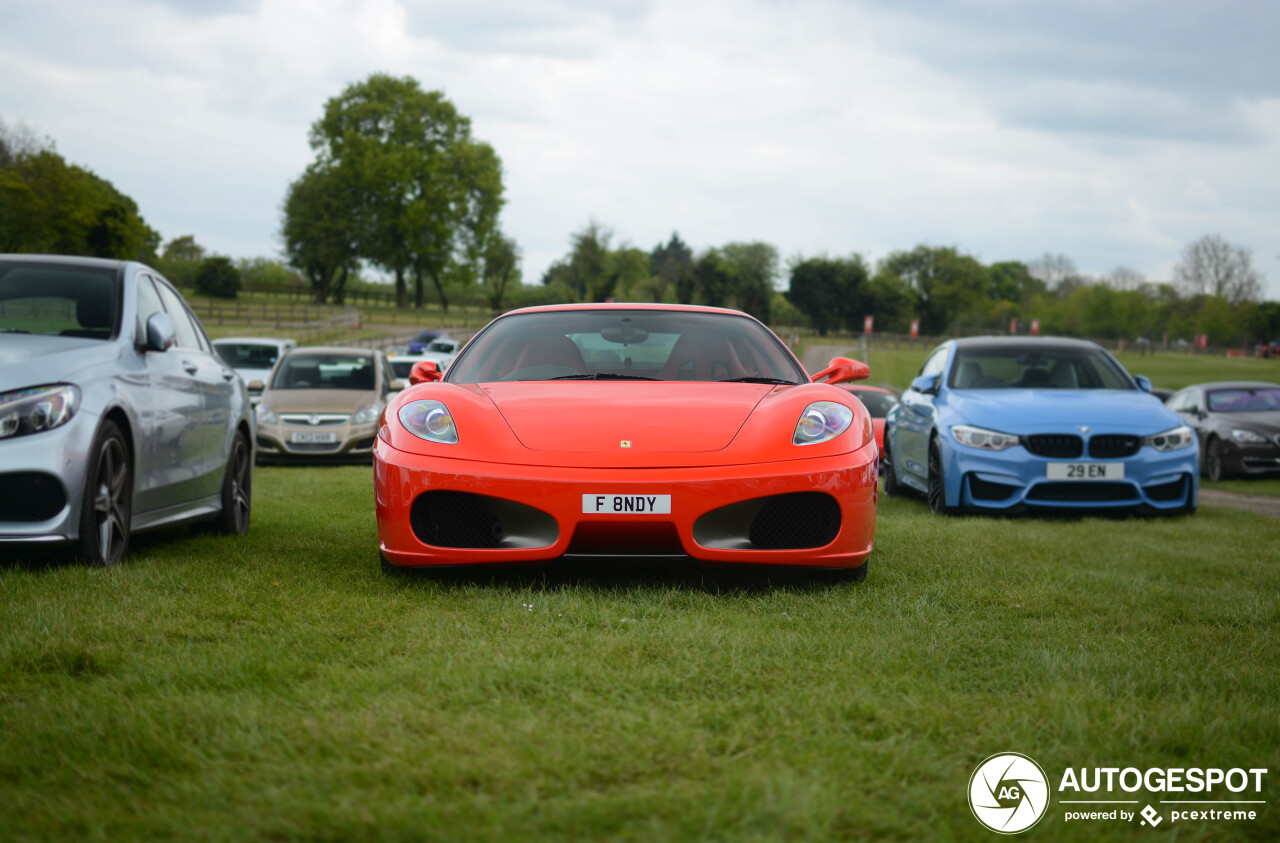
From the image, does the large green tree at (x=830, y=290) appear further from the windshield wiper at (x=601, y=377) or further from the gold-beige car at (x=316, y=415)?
the windshield wiper at (x=601, y=377)

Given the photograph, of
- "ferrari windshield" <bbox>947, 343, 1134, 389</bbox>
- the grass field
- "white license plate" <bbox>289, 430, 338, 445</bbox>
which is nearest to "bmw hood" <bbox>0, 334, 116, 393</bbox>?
the grass field

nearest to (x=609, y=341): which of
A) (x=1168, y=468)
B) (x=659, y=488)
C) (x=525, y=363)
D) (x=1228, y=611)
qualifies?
(x=525, y=363)

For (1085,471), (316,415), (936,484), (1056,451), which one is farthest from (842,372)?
(316,415)

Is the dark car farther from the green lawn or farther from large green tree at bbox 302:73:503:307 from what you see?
large green tree at bbox 302:73:503:307

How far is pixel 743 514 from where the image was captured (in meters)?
4.91

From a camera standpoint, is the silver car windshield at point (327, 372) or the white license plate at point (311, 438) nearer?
the white license plate at point (311, 438)

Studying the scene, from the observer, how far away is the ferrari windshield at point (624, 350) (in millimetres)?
5816

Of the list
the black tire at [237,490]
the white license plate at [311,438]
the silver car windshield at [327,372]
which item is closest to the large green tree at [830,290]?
the silver car windshield at [327,372]

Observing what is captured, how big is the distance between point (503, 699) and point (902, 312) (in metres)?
122

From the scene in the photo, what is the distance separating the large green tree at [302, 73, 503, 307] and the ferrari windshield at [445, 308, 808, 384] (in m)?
69.3

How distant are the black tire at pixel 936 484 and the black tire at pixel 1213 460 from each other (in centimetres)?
895

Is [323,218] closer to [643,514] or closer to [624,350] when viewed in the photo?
[624,350]

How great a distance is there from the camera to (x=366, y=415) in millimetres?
16312

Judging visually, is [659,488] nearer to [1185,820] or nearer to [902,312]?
[1185,820]
